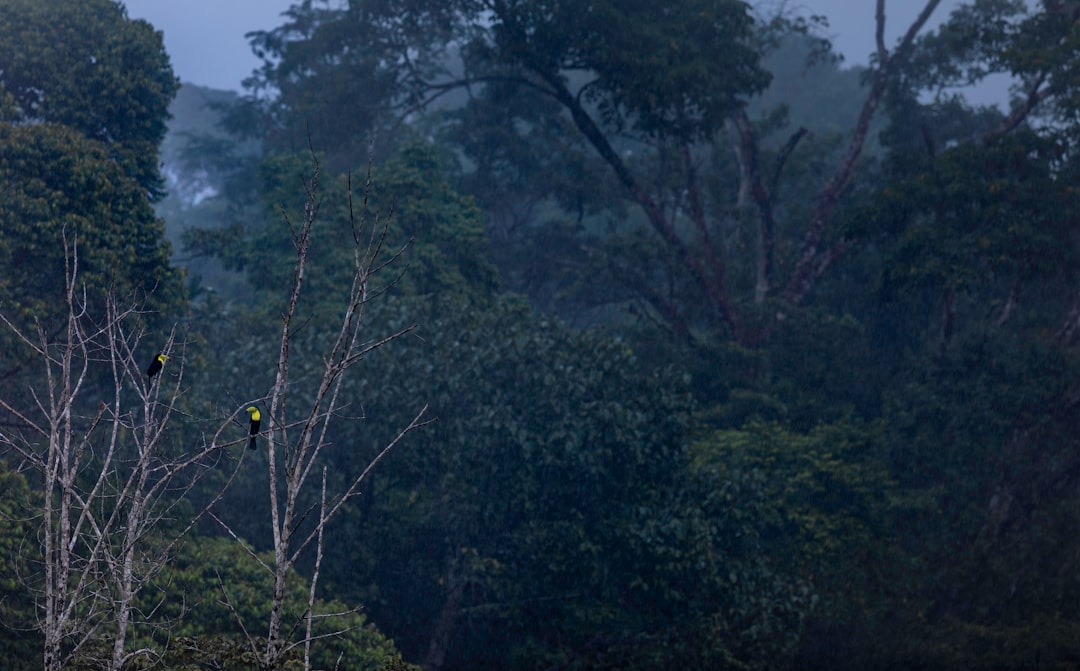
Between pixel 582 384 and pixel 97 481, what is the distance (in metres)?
6.56

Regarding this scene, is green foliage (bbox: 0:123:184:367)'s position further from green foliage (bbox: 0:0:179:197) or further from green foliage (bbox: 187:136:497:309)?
green foliage (bbox: 187:136:497:309)

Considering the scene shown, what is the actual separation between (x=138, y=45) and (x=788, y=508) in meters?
12.1

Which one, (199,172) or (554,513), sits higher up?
(199,172)

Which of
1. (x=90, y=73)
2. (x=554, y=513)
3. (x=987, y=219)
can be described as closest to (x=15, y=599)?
(x=554, y=513)

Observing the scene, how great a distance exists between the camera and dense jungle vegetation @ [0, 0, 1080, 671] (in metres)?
11.9

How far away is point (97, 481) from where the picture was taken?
8.30 metres

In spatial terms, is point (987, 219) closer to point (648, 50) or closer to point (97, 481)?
point (648, 50)

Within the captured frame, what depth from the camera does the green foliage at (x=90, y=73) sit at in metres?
13.4

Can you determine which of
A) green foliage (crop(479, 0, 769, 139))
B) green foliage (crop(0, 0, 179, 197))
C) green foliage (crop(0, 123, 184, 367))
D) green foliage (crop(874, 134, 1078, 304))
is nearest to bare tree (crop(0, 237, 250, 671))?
green foliage (crop(0, 123, 184, 367))

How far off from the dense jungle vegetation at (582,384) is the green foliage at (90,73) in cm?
5

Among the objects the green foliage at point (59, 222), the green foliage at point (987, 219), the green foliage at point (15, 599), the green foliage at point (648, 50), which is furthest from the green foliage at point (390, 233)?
the green foliage at point (15, 599)

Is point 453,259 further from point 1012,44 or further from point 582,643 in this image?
point 1012,44

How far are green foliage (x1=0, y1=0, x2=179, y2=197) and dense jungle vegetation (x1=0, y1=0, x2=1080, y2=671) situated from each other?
0.05 m

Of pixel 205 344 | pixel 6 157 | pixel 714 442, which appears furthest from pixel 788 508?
pixel 6 157
